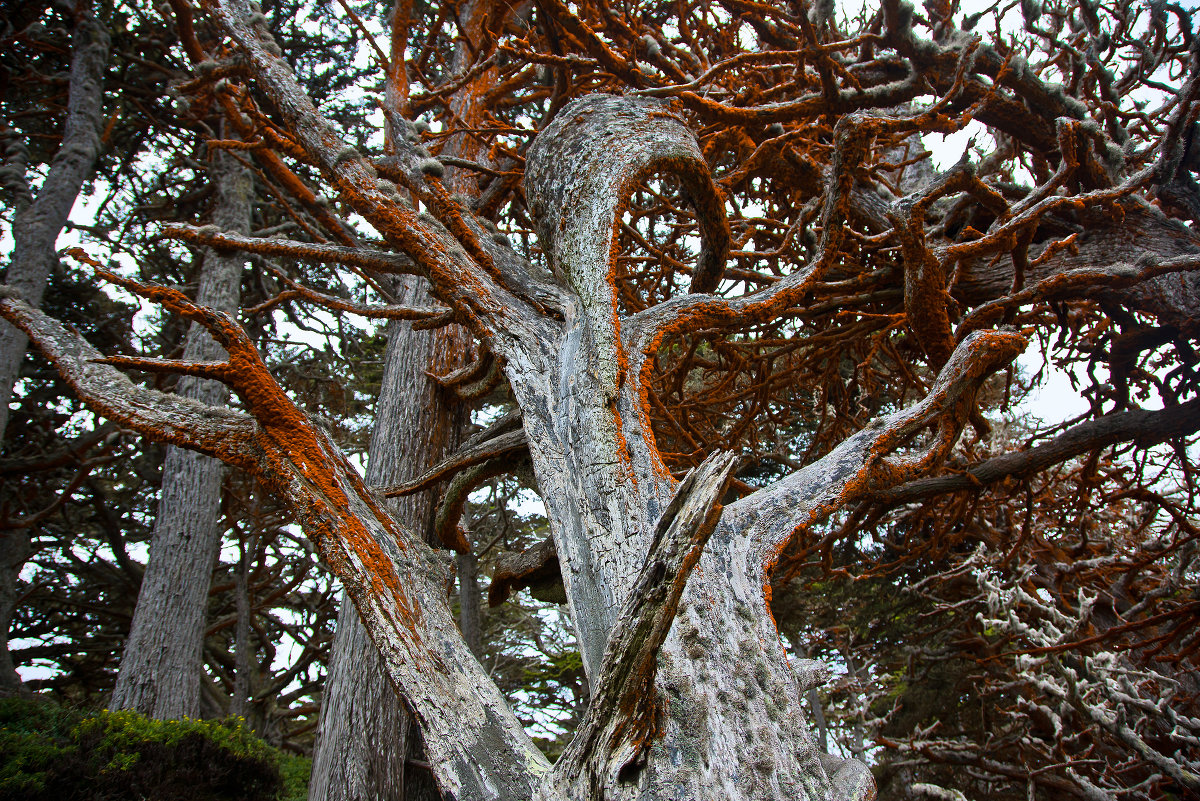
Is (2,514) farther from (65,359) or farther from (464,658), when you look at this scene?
(464,658)

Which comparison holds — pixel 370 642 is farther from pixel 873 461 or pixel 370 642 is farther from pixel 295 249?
pixel 873 461

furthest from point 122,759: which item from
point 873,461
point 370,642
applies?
point 873,461

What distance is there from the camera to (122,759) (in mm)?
3619

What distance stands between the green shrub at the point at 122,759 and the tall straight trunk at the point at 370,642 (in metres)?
1.29

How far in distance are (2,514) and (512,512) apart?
19.3 feet

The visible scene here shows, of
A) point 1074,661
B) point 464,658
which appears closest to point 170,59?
point 464,658

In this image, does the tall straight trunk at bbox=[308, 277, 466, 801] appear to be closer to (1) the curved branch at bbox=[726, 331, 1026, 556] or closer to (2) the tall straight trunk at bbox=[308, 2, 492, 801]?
(2) the tall straight trunk at bbox=[308, 2, 492, 801]

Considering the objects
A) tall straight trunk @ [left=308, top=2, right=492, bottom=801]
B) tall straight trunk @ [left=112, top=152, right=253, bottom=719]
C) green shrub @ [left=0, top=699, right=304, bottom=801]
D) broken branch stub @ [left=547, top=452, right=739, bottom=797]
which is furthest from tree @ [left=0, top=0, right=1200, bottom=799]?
tall straight trunk @ [left=112, top=152, right=253, bottom=719]

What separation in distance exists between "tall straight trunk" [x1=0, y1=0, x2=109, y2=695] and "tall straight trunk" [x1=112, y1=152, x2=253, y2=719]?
1.11m

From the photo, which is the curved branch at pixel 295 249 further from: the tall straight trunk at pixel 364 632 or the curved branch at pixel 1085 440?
the curved branch at pixel 1085 440

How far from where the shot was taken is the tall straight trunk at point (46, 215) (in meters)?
5.66

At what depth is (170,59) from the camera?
293 inches

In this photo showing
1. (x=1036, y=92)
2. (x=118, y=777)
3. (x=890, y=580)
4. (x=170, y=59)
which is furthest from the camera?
(x=890, y=580)

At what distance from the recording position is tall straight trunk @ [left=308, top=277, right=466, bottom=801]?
3059mm
